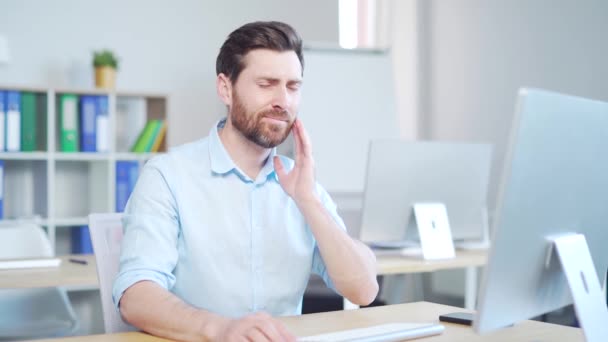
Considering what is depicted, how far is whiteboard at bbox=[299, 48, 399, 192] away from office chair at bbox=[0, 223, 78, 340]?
210 centimetres

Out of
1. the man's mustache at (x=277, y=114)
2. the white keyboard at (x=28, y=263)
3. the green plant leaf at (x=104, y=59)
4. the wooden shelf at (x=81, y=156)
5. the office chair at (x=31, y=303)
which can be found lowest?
the office chair at (x=31, y=303)

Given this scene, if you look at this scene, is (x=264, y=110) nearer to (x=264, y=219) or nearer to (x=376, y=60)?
(x=264, y=219)

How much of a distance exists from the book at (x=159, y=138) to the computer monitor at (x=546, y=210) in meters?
3.32

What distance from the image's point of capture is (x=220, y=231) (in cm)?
171

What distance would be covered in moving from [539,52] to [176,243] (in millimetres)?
3818

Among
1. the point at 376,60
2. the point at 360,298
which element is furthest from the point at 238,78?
the point at 376,60

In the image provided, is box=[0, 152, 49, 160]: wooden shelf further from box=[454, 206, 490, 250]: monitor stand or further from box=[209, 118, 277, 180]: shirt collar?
box=[209, 118, 277, 180]: shirt collar

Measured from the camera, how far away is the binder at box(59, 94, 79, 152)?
416 centimetres

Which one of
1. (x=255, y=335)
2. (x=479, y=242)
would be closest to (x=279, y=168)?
(x=255, y=335)

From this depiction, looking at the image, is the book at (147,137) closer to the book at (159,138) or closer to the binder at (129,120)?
the book at (159,138)

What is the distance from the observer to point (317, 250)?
185 centimetres

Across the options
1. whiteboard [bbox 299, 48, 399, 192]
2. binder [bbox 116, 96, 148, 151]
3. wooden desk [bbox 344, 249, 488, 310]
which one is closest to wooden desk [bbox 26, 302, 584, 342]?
wooden desk [bbox 344, 249, 488, 310]

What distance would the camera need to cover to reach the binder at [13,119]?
13.1 ft

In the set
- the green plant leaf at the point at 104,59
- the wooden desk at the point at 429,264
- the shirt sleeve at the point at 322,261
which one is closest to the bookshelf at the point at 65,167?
the green plant leaf at the point at 104,59
